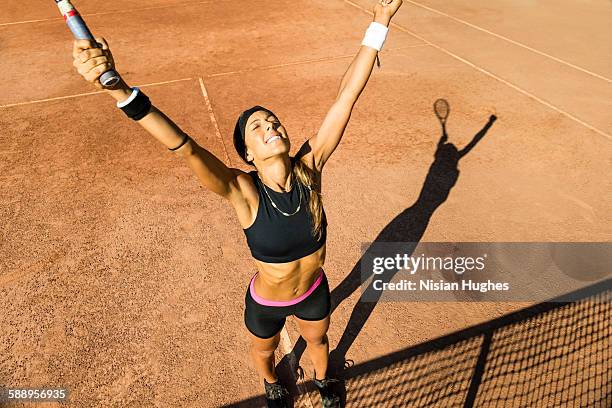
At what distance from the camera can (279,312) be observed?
3.20 metres

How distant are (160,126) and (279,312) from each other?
5.40 feet

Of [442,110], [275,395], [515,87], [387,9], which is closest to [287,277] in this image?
[275,395]

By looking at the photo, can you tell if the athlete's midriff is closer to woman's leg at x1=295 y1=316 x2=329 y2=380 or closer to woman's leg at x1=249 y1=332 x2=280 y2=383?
woman's leg at x1=295 y1=316 x2=329 y2=380

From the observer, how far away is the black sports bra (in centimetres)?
281

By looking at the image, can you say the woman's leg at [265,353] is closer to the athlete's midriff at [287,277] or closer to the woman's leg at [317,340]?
the woman's leg at [317,340]

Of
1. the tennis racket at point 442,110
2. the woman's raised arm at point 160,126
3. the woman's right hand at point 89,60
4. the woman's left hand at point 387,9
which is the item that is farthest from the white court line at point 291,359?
the tennis racket at point 442,110

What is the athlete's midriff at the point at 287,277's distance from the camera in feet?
9.69

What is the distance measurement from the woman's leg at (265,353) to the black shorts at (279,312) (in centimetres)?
8

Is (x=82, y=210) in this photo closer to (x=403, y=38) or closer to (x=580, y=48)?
(x=403, y=38)

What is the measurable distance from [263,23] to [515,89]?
779 centimetres

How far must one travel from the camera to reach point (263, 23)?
43.5 feet

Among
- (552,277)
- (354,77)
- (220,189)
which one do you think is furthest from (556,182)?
(220,189)

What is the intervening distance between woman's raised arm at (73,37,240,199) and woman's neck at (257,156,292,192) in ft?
0.59

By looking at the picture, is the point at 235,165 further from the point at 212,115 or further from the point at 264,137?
the point at 264,137
